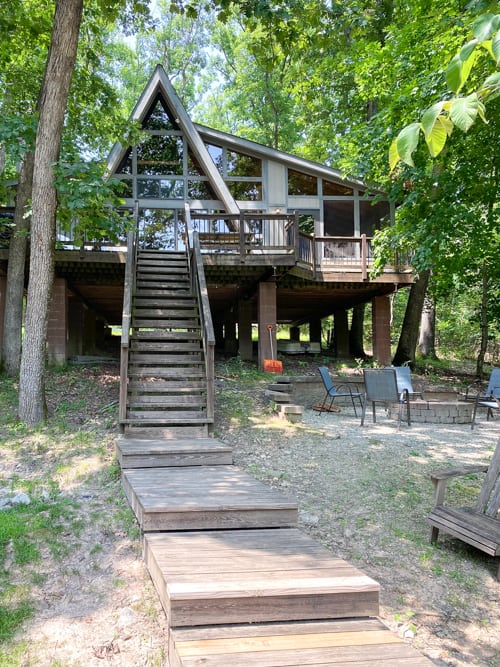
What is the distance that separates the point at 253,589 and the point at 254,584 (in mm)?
80

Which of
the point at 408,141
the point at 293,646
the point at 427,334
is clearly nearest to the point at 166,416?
the point at 293,646

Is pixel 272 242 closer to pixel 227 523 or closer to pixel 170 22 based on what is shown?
pixel 227 523

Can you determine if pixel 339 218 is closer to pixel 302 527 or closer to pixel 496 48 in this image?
pixel 302 527

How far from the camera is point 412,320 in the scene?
16.2 meters

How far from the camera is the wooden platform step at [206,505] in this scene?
12.3 ft

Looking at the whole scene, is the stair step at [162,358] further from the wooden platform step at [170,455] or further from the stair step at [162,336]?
the wooden platform step at [170,455]

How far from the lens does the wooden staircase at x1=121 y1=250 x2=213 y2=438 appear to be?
6.79 meters

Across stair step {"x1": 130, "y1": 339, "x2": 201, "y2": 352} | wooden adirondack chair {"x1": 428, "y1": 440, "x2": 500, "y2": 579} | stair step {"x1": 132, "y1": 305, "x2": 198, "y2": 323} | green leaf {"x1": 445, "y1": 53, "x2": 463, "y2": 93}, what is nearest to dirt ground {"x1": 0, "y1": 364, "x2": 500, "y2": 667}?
wooden adirondack chair {"x1": 428, "y1": 440, "x2": 500, "y2": 579}

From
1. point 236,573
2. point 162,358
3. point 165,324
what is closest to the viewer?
point 236,573

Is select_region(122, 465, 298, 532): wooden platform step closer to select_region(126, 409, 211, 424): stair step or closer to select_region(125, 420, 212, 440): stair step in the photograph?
select_region(125, 420, 212, 440): stair step

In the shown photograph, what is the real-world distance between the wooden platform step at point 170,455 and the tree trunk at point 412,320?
1145cm

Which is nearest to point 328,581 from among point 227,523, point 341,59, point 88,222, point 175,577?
point 175,577

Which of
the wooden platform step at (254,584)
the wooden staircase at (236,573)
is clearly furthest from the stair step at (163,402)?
the wooden platform step at (254,584)

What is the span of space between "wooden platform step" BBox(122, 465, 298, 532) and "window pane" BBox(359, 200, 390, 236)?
535 inches
